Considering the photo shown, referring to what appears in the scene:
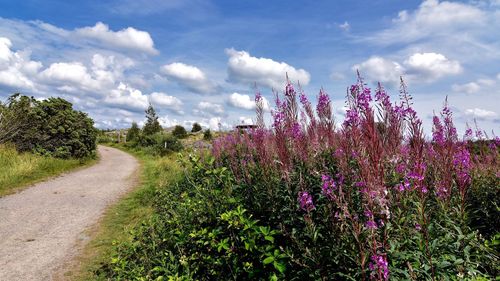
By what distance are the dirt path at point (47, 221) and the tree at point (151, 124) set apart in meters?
35.7

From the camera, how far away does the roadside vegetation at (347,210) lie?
2246 mm

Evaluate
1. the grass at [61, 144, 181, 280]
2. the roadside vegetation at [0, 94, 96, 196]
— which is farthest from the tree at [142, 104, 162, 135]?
the grass at [61, 144, 181, 280]

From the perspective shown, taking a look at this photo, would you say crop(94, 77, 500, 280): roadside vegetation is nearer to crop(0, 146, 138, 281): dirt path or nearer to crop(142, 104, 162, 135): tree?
crop(0, 146, 138, 281): dirt path

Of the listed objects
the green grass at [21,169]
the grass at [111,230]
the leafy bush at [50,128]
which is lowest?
the grass at [111,230]

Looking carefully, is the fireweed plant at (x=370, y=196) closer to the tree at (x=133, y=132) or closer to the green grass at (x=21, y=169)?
the green grass at (x=21, y=169)

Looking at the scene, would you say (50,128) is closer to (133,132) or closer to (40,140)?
(40,140)

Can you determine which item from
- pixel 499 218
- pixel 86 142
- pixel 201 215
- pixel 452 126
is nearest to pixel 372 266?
pixel 452 126

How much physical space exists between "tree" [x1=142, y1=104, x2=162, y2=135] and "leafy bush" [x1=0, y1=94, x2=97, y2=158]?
25.5 m

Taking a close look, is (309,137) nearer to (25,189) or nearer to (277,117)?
(277,117)

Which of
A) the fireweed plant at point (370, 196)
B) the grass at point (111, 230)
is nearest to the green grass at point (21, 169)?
the grass at point (111, 230)

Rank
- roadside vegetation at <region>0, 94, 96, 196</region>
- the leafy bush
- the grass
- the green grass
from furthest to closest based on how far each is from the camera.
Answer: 1. the leafy bush
2. roadside vegetation at <region>0, 94, 96, 196</region>
3. the green grass
4. the grass

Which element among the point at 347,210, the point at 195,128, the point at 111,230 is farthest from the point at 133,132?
the point at 347,210

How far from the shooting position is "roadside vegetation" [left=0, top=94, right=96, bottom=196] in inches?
511

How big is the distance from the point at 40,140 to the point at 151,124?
3267cm
